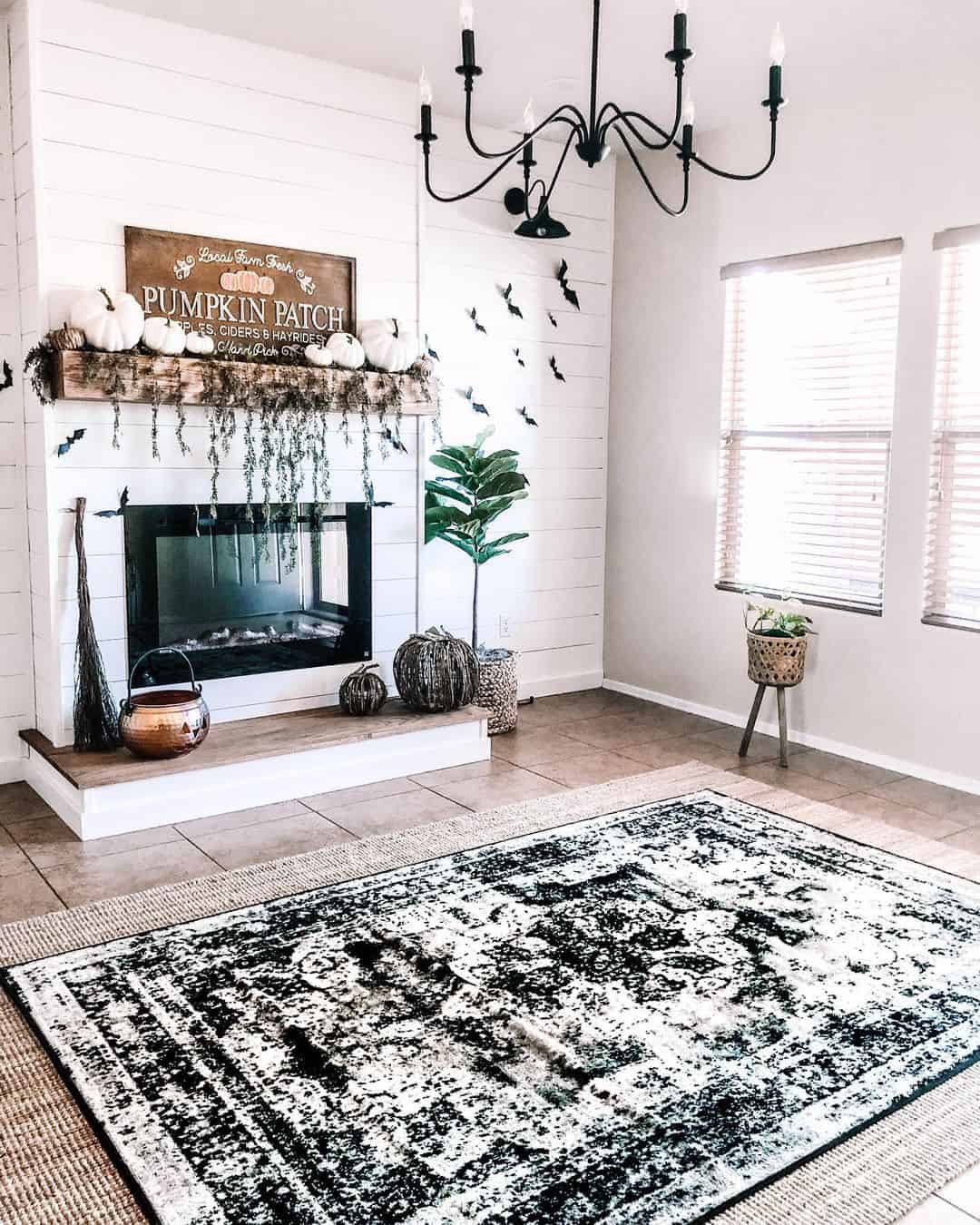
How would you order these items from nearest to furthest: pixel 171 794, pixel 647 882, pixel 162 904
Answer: pixel 162 904, pixel 647 882, pixel 171 794

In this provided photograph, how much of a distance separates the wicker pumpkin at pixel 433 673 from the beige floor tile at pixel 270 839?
0.77 meters

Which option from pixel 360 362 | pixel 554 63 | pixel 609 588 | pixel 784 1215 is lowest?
pixel 784 1215

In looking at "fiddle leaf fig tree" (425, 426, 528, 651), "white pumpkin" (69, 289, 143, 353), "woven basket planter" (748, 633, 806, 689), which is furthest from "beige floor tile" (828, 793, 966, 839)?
"white pumpkin" (69, 289, 143, 353)

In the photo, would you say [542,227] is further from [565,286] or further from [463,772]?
[565,286]

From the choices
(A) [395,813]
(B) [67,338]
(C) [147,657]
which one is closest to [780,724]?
(A) [395,813]

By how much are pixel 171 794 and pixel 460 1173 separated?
2059mm

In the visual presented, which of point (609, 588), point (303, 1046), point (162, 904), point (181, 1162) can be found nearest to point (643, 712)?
point (609, 588)

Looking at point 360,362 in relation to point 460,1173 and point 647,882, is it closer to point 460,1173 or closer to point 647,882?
point 647,882

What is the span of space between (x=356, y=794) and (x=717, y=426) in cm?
239

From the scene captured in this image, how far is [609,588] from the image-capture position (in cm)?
567

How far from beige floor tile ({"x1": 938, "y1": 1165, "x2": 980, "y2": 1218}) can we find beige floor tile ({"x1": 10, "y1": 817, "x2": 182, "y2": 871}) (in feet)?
8.01

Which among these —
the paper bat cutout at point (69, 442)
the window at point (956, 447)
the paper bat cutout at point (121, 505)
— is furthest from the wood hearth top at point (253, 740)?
the window at point (956, 447)

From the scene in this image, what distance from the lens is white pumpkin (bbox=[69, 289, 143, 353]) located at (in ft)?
11.7

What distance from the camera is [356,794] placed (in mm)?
3979
